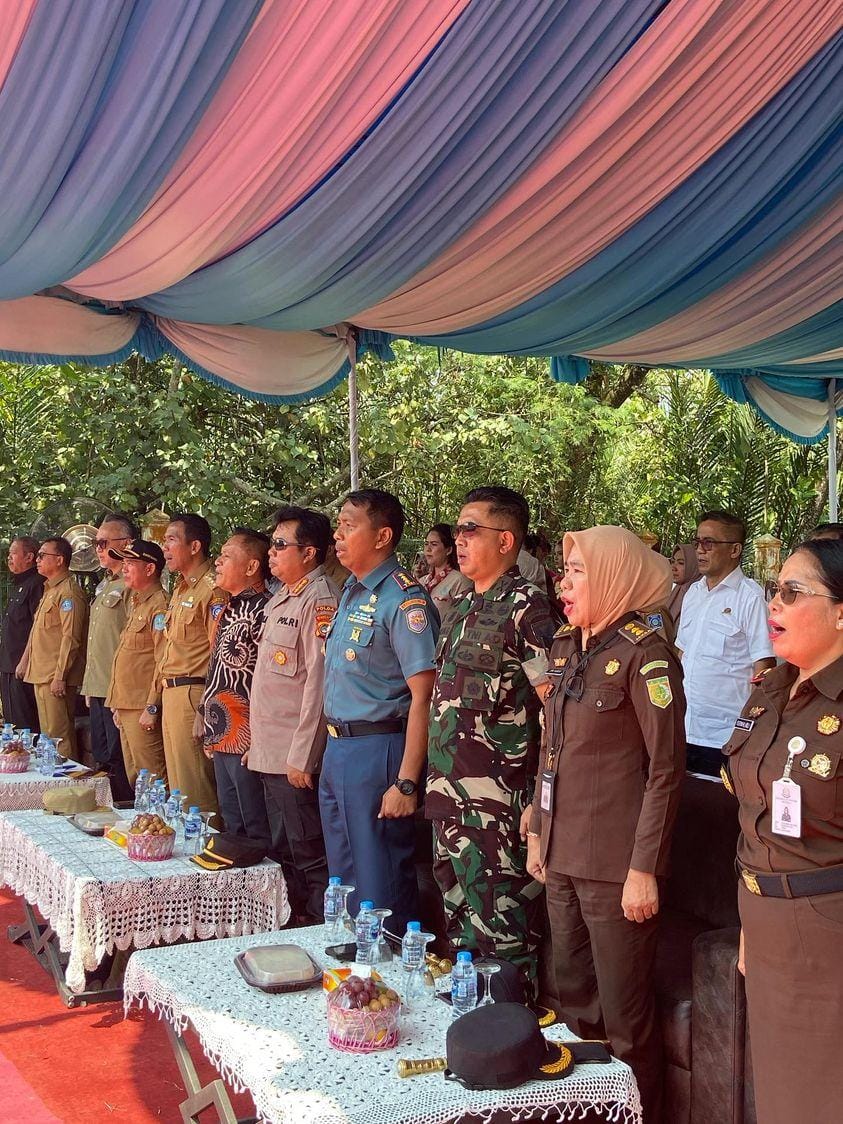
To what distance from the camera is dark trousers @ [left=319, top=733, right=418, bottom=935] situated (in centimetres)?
375

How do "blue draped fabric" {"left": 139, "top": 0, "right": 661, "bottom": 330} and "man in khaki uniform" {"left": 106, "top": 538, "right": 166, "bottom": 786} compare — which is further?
"man in khaki uniform" {"left": 106, "top": 538, "right": 166, "bottom": 786}

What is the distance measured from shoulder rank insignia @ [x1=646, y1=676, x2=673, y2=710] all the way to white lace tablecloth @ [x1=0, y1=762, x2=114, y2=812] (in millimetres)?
2799


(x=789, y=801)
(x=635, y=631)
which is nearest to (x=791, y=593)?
(x=789, y=801)

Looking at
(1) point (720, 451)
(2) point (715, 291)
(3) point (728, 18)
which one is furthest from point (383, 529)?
(1) point (720, 451)

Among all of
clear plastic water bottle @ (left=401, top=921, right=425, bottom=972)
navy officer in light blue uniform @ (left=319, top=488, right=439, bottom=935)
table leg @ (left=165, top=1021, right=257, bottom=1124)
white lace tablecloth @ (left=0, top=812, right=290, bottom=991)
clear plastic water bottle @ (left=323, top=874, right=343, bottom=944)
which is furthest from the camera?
navy officer in light blue uniform @ (left=319, top=488, right=439, bottom=935)

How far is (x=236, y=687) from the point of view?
181 inches

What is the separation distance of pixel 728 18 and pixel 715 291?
81.6 inches

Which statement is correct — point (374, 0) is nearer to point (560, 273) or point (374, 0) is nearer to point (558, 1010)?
point (560, 273)

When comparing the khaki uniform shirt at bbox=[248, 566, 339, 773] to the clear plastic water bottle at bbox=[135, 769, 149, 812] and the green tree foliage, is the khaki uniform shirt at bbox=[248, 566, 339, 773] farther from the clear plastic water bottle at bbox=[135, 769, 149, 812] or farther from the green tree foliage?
the green tree foliage

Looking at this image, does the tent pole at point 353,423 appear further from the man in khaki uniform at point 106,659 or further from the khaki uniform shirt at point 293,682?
the khaki uniform shirt at point 293,682

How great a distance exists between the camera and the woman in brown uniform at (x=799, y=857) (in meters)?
2.12

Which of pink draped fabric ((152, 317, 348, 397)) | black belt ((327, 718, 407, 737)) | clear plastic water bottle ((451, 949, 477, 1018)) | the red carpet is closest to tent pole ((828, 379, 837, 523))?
pink draped fabric ((152, 317, 348, 397))

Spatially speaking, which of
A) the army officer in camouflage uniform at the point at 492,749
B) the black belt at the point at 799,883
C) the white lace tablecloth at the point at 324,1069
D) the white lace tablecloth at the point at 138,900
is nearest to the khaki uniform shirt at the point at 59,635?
the white lace tablecloth at the point at 138,900

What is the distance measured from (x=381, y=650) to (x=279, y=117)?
5.57ft
